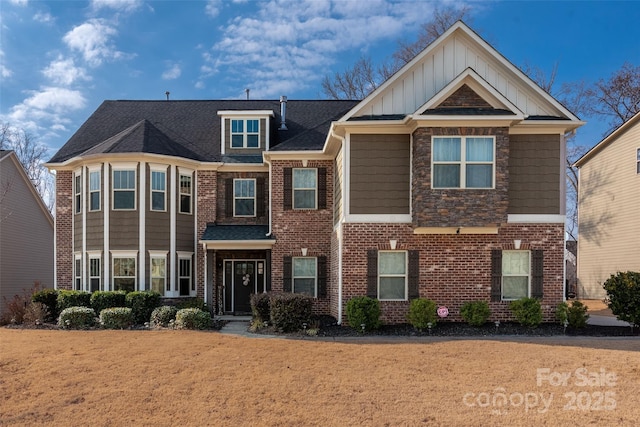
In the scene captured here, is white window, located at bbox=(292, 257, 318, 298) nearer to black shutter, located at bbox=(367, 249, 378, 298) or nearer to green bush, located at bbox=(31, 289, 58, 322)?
black shutter, located at bbox=(367, 249, 378, 298)

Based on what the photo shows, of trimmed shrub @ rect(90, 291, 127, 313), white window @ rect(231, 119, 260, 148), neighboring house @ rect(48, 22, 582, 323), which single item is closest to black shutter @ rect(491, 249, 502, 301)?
neighboring house @ rect(48, 22, 582, 323)

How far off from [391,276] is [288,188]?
468 cm

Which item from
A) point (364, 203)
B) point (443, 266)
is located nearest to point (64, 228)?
point (364, 203)

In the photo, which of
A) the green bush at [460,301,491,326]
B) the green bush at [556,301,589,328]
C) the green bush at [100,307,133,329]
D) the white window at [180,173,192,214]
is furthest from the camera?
the white window at [180,173,192,214]

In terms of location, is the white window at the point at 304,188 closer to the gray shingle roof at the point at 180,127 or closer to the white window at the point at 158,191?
the gray shingle roof at the point at 180,127

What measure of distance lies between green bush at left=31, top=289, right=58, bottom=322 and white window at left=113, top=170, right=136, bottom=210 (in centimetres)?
334

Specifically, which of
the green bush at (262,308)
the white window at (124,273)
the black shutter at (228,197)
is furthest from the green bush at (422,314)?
the white window at (124,273)

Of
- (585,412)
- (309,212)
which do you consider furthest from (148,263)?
(585,412)

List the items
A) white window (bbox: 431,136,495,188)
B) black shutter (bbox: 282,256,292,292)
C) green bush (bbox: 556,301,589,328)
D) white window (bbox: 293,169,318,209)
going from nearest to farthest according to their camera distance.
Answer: white window (bbox: 431,136,495,188), green bush (bbox: 556,301,589,328), black shutter (bbox: 282,256,292,292), white window (bbox: 293,169,318,209)

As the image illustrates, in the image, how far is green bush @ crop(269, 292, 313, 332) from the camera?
38.2 feet

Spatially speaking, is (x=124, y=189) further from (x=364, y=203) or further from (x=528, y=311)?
(x=528, y=311)

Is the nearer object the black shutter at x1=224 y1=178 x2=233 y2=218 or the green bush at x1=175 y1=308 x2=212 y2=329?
the green bush at x1=175 y1=308 x2=212 y2=329

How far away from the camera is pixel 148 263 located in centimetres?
1459

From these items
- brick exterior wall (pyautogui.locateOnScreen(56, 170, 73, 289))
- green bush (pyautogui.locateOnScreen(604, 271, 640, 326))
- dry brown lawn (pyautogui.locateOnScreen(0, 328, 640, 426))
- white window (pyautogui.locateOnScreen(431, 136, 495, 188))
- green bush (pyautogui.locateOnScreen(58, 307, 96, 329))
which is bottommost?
green bush (pyautogui.locateOnScreen(58, 307, 96, 329))
